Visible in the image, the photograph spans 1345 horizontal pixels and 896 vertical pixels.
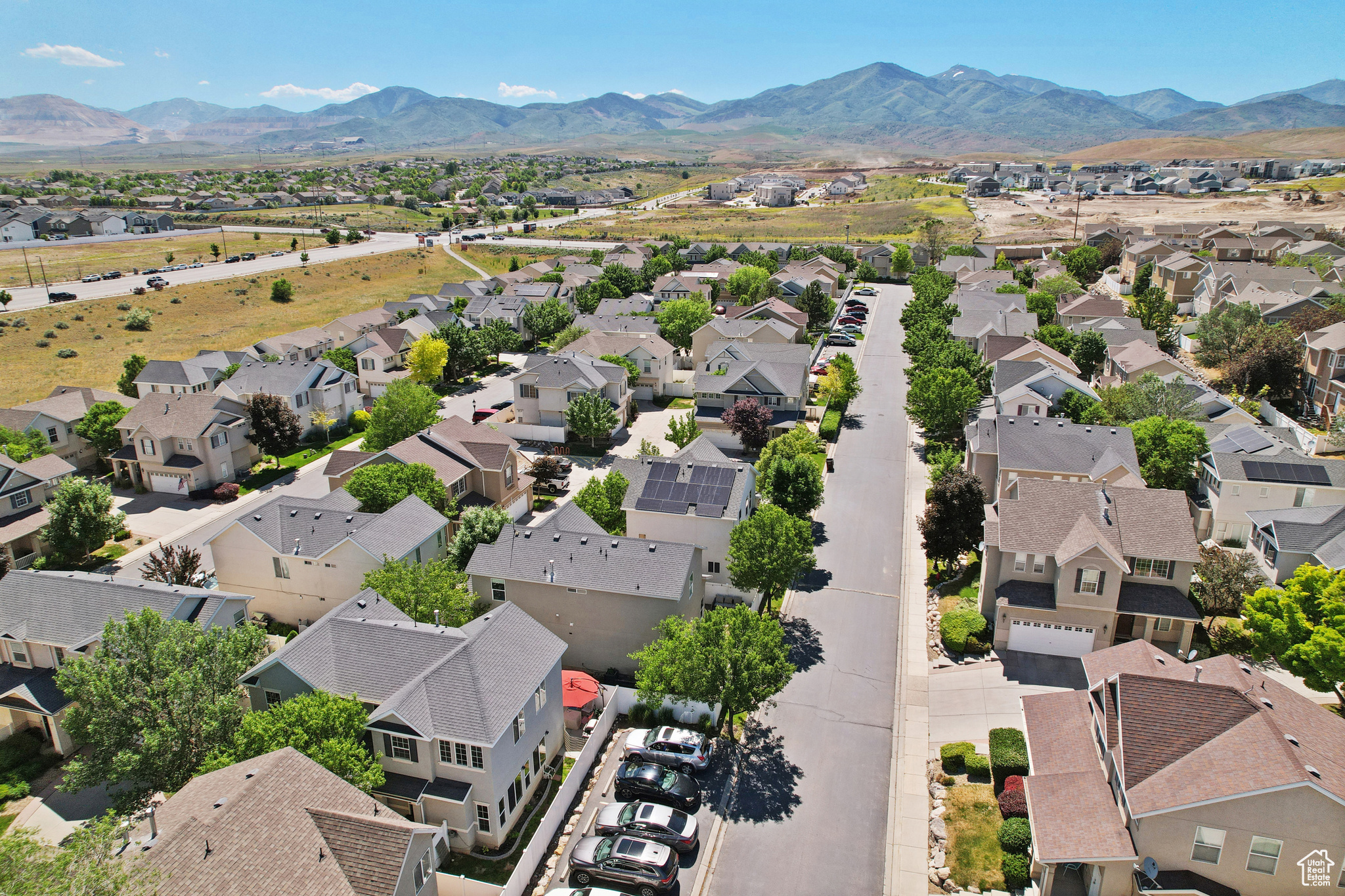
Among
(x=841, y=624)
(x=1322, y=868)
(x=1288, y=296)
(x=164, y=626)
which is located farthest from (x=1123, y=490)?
(x=1288, y=296)

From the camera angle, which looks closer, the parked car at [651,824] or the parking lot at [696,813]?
the parking lot at [696,813]

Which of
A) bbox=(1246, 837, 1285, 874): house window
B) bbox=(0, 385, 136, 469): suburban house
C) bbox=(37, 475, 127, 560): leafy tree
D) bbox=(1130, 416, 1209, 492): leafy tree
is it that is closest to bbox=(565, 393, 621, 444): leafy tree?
bbox=(37, 475, 127, 560): leafy tree

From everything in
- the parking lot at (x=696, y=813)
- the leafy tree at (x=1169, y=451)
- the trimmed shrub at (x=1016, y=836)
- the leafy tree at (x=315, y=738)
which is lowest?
the parking lot at (x=696, y=813)

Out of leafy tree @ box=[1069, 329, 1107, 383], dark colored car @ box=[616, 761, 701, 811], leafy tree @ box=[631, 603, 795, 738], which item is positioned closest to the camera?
dark colored car @ box=[616, 761, 701, 811]

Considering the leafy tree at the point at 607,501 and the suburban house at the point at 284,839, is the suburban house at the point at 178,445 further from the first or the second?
the suburban house at the point at 284,839

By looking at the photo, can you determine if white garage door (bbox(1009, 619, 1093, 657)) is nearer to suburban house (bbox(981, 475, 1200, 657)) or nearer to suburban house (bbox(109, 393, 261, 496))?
suburban house (bbox(981, 475, 1200, 657))

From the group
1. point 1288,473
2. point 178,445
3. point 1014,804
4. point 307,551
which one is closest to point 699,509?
point 307,551

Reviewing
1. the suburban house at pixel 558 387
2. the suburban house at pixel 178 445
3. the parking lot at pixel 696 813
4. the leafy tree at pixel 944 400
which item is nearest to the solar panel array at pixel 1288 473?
the leafy tree at pixel 944 400
